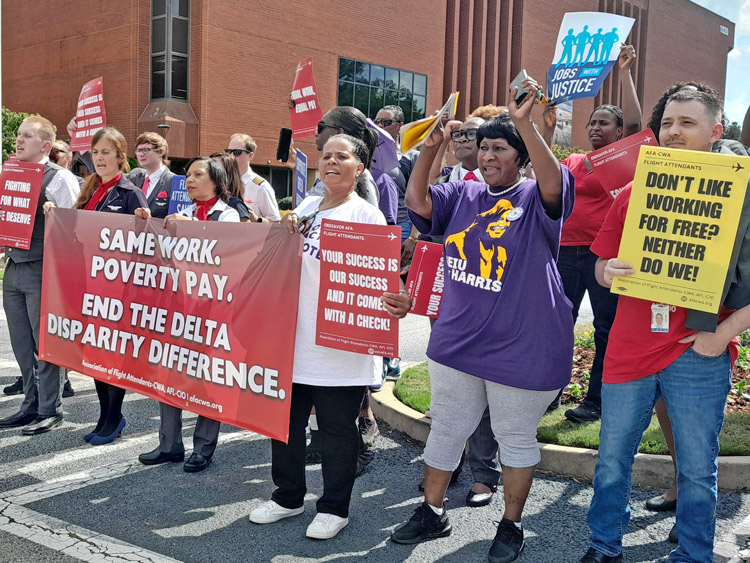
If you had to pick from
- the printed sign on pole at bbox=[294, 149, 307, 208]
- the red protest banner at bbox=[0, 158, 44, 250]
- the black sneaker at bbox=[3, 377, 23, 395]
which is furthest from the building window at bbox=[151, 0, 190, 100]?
the red protest banner at bbox=[0, 158, 44, 250]

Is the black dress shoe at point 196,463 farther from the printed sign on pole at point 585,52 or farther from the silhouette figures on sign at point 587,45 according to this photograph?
the silhouette figures on sign at point 587,45

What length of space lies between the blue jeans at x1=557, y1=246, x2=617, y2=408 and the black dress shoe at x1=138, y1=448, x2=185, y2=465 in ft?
9.14

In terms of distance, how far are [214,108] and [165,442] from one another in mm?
25628

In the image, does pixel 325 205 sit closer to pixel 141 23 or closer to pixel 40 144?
pixel 40 144

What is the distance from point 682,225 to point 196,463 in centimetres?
317

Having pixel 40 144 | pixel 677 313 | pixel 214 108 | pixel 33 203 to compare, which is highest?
pixel 214 108

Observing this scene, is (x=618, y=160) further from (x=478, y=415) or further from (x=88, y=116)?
(x=88, y=116)

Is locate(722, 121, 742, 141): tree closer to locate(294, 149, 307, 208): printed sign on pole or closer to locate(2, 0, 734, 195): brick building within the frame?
locate(294, 149, 307, 208): printed sign on pole

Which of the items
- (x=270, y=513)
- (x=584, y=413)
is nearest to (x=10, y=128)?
(x=584, y=413)

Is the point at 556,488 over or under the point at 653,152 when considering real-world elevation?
under

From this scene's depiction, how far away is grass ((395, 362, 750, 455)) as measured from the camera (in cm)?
454

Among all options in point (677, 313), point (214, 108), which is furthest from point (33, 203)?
point (214, 108)

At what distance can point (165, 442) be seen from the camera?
482 centimetres

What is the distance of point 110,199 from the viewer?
5.26 metres
